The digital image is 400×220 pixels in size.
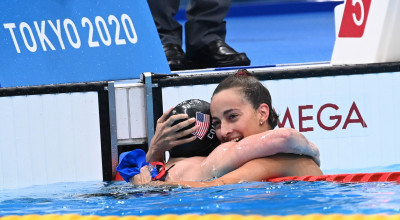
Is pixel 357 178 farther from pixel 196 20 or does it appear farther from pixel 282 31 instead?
pixel 282 31

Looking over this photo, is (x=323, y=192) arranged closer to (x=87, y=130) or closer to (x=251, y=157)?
(x=251, y=157)

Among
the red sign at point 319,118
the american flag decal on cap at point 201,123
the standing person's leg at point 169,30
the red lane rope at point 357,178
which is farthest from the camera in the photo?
the standing person's leg at point 169,30

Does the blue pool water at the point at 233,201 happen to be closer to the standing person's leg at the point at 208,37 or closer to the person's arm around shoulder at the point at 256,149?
the person's arm around shoulder at the point at 256,149

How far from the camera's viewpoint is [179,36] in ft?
17.0

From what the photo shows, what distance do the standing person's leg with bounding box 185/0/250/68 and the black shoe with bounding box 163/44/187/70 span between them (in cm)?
8

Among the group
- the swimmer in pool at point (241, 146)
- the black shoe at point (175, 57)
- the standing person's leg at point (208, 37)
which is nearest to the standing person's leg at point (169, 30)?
the black shoe at point (175, 57)

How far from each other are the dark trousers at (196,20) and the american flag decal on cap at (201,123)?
1.53 meters

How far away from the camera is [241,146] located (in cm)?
321

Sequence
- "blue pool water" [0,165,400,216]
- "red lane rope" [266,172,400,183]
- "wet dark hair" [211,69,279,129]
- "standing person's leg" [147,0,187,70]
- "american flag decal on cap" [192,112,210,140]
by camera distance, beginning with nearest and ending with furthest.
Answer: "blue pool water" [0,165,400,216], "red lane rope" [266,172,400,183], "wet dark hair" [211,69,279,129], "american flag decal on cap" [192,112,210,140], "standing person's leg" [147,0,187,70]

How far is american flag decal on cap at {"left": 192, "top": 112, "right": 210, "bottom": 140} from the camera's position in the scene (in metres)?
3.45

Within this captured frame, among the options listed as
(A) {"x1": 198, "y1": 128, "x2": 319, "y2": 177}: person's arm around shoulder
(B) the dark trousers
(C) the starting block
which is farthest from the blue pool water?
(B) the dark trousers

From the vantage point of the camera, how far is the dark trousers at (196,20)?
194 inches

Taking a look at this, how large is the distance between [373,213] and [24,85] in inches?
85.1

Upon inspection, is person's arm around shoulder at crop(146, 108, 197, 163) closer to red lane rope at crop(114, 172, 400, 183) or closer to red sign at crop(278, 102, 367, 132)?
red lane rope at crop(114, 172, 400, 183)
